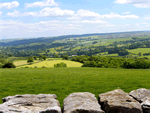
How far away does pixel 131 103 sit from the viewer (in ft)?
30.2

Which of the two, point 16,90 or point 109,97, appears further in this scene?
point 16,90

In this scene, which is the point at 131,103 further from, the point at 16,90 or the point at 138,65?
the point at 138,65

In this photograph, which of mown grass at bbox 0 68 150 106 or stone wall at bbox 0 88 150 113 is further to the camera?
mown grass at bbox 0 68 150 106

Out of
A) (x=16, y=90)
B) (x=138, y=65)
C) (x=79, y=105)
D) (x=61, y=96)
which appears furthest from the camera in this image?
(x=138, y=65)

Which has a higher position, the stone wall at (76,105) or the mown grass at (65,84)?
the stone wall at (76,105)

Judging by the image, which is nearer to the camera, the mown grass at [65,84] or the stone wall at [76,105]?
the stone wall at [76,105]

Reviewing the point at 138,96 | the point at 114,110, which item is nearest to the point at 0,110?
the point at 114,110

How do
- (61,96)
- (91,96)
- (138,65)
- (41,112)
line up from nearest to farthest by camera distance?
(41,112), (91,96), (61,96), (138,65)

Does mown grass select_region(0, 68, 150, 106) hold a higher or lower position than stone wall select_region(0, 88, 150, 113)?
lower

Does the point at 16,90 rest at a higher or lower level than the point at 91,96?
lower

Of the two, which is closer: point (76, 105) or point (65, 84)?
point (76, 105)

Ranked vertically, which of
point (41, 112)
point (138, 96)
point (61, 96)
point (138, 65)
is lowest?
point (138, 65)

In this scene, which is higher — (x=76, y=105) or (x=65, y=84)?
(x=76, y=105)

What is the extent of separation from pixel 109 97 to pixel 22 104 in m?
6.14
